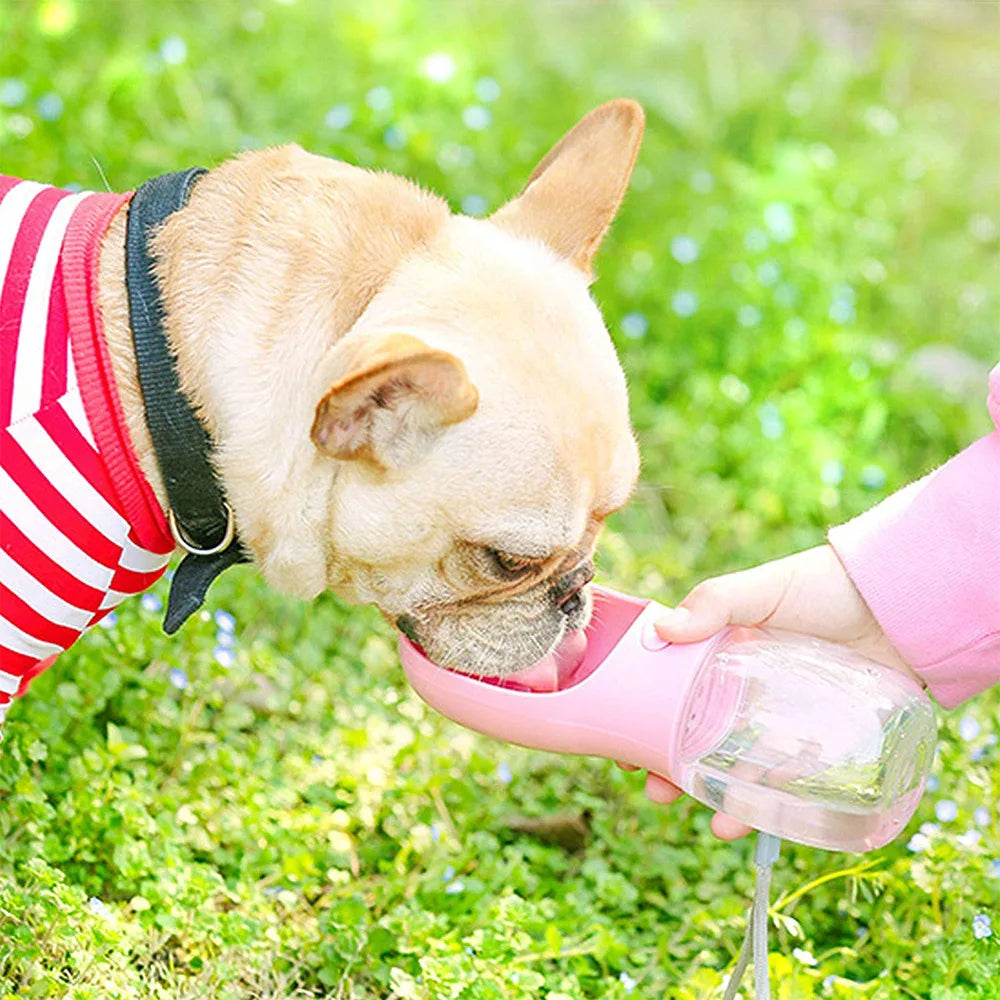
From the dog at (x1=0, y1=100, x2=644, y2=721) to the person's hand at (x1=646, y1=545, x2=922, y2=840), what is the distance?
1.05ft

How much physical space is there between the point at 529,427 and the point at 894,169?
4.05 metres

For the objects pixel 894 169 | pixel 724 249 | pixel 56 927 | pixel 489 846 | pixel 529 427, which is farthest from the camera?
pixel 894 169

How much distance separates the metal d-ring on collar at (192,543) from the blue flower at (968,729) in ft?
5.10

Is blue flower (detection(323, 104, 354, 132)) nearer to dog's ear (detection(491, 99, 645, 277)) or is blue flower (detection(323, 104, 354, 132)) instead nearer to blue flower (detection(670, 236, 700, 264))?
blue flower (detection(670, 236, 700, 264))

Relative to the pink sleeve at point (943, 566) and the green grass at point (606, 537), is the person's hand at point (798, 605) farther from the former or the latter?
the green grass at point (606, 537)

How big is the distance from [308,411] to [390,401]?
0.17 meters

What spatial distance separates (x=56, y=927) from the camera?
2.60 meters

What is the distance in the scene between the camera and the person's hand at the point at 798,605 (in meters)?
2.85

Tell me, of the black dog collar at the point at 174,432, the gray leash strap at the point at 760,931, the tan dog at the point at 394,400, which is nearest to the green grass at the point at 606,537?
the gray leash strap at the point at 760,931

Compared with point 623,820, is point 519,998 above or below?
above

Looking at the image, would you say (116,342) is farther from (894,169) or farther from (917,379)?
(894,169)

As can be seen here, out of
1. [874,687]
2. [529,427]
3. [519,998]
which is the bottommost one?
[519,998]

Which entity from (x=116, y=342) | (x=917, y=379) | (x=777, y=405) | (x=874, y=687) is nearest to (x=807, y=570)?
(x=874, y=687)

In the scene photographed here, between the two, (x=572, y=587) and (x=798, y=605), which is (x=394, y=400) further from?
(x=798, y=605)
